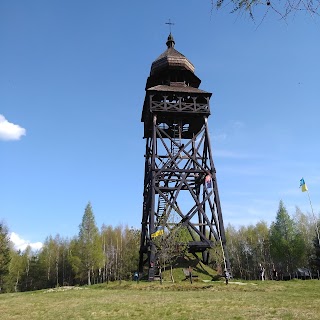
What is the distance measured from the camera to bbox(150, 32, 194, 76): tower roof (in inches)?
1134

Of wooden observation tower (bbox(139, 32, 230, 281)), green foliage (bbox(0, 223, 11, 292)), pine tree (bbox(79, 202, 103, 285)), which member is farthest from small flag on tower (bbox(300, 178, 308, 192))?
green foliage (bbox(0, 223, 11, 292))

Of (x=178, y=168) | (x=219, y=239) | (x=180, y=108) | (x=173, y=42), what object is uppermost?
(x=173, y=42)

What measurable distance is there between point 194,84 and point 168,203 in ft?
42.3

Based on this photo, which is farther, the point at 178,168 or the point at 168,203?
the point at 178,168

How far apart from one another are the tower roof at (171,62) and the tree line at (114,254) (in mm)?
26587

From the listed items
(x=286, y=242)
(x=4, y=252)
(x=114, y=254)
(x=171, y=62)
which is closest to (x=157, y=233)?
(x=171, y=62)

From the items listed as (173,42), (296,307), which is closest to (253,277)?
(173,42)

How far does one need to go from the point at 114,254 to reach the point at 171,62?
43.2 meters

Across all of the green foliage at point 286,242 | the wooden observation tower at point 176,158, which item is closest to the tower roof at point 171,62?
the wooden observation tower at point 176,158

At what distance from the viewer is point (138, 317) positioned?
29.5 ft

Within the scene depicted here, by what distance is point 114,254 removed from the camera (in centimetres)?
6128

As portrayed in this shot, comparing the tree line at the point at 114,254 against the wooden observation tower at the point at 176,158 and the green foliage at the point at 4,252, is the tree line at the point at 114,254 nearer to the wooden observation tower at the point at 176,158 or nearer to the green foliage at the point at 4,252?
the green foliage at the point at 4,252

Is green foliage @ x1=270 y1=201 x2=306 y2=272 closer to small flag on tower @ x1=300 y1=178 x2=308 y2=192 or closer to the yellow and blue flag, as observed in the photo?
small flag on tower @ x1=300 y1=178 x2=308 y2=192

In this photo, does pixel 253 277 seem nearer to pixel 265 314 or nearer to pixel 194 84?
pixel 194 84
